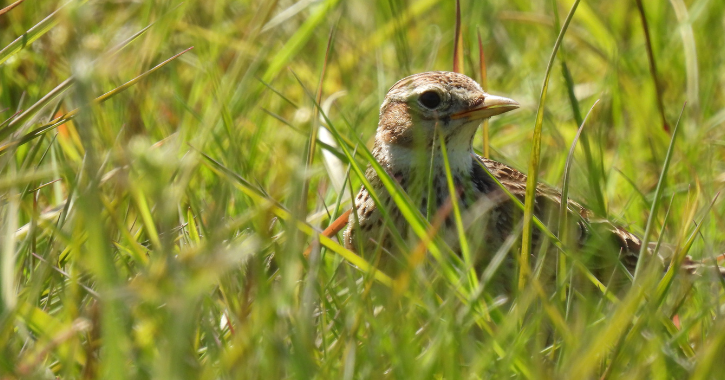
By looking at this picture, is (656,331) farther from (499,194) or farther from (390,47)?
(390,47)

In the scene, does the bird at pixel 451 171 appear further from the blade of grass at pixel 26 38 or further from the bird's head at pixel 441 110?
the blade of grass at pixel 26 38

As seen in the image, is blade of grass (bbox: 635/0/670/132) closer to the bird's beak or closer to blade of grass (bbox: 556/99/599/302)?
the bird's beak

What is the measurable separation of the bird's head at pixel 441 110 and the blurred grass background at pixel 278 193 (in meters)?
0.27

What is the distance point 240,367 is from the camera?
190cm

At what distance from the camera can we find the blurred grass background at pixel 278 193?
6.17ft

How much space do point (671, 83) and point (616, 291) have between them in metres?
2.14

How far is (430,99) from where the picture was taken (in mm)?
3510

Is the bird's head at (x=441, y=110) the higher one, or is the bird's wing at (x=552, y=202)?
the bird's head at (x=441, y=110)

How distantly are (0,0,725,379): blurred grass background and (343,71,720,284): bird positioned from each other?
0.17 metres

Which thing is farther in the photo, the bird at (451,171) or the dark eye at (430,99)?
the dark eye at (430,99)

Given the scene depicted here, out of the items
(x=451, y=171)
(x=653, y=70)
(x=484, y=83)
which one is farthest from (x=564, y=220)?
(x=653, y=70)

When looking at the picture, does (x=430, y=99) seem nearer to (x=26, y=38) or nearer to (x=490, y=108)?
(x=490, y=108)

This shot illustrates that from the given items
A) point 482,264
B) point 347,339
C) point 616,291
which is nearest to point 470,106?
point 482,264

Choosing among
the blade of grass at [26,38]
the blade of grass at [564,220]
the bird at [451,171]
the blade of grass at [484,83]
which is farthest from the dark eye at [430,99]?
the blade of grass at [26,38]
